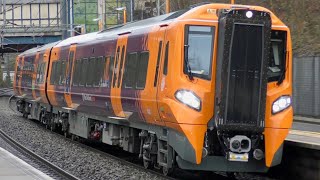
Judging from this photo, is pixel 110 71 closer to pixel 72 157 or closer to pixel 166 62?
pixel 72 157

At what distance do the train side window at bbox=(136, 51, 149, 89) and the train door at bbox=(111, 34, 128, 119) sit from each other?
114 cm

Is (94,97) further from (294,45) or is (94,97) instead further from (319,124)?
(294,45)

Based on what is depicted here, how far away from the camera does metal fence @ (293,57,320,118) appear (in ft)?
88.1

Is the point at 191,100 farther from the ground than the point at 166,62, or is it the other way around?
the point at 166,62

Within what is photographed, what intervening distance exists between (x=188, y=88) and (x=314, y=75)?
18.7 m

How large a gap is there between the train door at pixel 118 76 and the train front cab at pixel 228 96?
3.21m

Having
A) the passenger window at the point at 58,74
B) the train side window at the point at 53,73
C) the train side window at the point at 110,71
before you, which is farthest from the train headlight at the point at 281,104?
the train side window at the point at 53,73

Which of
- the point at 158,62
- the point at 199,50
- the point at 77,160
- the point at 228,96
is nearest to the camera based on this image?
the point at 228,96

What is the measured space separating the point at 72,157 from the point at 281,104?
6.93m

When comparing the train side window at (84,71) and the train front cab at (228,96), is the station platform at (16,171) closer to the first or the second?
the train front cab at (228,96)

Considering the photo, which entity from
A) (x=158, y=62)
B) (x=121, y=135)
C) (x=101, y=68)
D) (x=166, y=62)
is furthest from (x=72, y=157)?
(x=166, y=62)

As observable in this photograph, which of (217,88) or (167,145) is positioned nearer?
(217,88)

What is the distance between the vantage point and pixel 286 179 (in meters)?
11.5

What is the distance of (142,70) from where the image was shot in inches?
459
